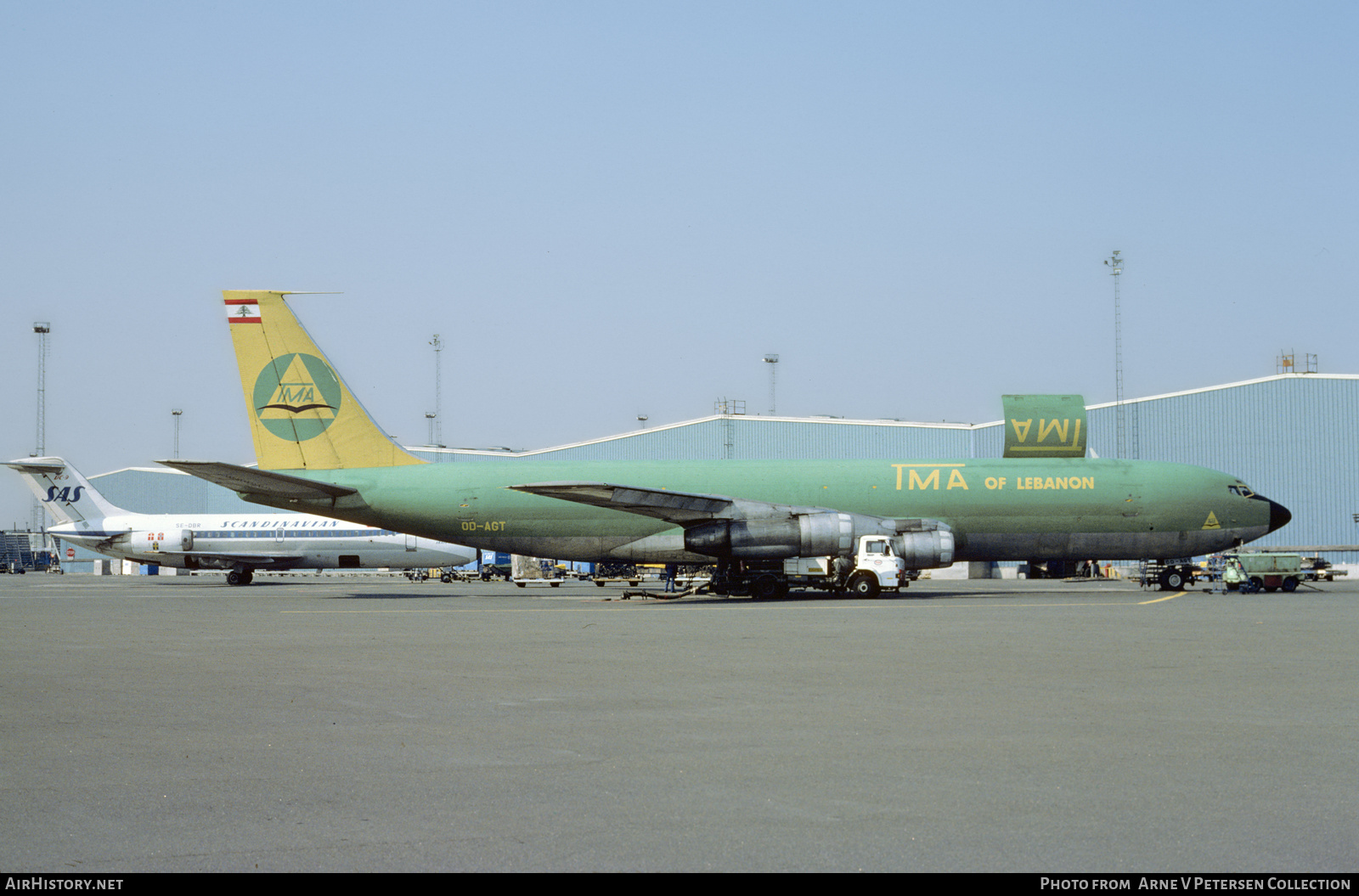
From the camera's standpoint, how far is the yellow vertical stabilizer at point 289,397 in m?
41.0

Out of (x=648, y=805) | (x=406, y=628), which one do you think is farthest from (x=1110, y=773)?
(x=406, y=628)

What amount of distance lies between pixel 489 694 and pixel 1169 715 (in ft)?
22.7

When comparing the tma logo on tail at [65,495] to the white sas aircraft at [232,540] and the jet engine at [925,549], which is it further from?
the jet engine at [925,549]

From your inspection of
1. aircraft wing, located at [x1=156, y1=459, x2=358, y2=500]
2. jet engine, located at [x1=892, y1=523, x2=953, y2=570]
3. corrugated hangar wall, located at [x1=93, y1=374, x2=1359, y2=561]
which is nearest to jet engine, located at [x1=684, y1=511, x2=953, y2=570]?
jet engine, located at [x1=892, y1=523, x2=953, y2=570]

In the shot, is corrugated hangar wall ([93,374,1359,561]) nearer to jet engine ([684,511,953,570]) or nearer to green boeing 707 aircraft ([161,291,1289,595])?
green boeing 707 aircraft ([161,291,1289,595])

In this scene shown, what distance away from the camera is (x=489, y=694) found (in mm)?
12508

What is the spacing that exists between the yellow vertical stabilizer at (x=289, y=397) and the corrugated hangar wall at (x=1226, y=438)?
38.6 m

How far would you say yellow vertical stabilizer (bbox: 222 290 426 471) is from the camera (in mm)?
41031

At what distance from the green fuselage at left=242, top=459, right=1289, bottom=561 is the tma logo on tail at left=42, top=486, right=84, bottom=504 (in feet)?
101

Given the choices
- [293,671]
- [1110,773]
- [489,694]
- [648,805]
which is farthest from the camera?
[293,671]

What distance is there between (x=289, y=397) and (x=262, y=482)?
437 cm

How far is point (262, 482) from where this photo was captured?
38.1 metres

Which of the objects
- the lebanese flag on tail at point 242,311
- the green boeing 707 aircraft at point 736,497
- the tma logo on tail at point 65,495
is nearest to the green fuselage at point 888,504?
the green boeing 707 aircraft at point 736,497

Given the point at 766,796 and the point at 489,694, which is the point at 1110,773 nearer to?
the point at 766,796
